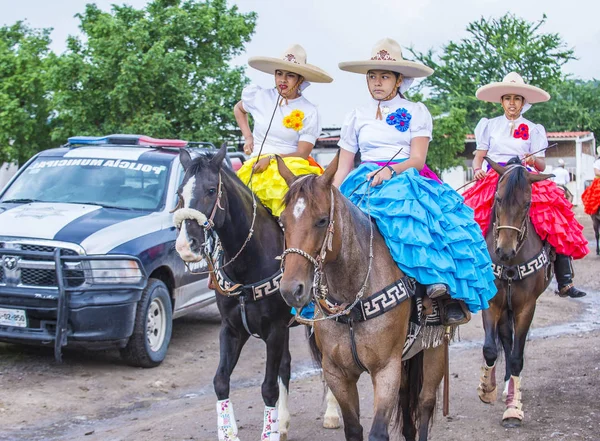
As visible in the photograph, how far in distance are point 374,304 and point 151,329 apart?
185 inches

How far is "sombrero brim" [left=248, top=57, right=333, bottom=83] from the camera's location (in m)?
6.69

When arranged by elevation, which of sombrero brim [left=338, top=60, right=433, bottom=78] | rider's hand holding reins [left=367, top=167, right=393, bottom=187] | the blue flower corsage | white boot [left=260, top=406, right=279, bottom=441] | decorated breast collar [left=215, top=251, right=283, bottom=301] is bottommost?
white boot [left=260, top=406, right=279, bottom=441]

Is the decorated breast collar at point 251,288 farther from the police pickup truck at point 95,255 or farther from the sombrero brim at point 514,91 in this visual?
the sombrero brim at point 514,91

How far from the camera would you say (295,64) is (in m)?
6.67

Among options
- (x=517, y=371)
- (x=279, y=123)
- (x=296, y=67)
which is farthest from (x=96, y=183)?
(x=517, y=371)

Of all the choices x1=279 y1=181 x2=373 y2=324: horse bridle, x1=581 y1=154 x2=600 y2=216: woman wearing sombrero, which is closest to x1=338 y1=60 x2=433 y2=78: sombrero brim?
x1=279 y1=181 x2=373 y2=324: horse bridle

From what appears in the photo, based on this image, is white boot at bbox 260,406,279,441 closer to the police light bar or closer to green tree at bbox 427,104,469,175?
the police light bar

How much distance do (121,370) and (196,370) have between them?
0.89 metres

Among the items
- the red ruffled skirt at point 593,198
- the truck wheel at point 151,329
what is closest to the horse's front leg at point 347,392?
the truck wheel at point 151,329

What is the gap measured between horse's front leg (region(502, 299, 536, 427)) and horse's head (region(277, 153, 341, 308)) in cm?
331

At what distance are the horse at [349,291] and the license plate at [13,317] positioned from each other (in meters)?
4.31

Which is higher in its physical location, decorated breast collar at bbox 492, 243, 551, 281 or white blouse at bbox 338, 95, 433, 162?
white blouse at bbox 338, 95, 433, 162

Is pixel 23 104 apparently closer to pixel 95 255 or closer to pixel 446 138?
pixel 446 138

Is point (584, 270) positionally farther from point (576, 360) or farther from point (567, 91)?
point (567, 91)
